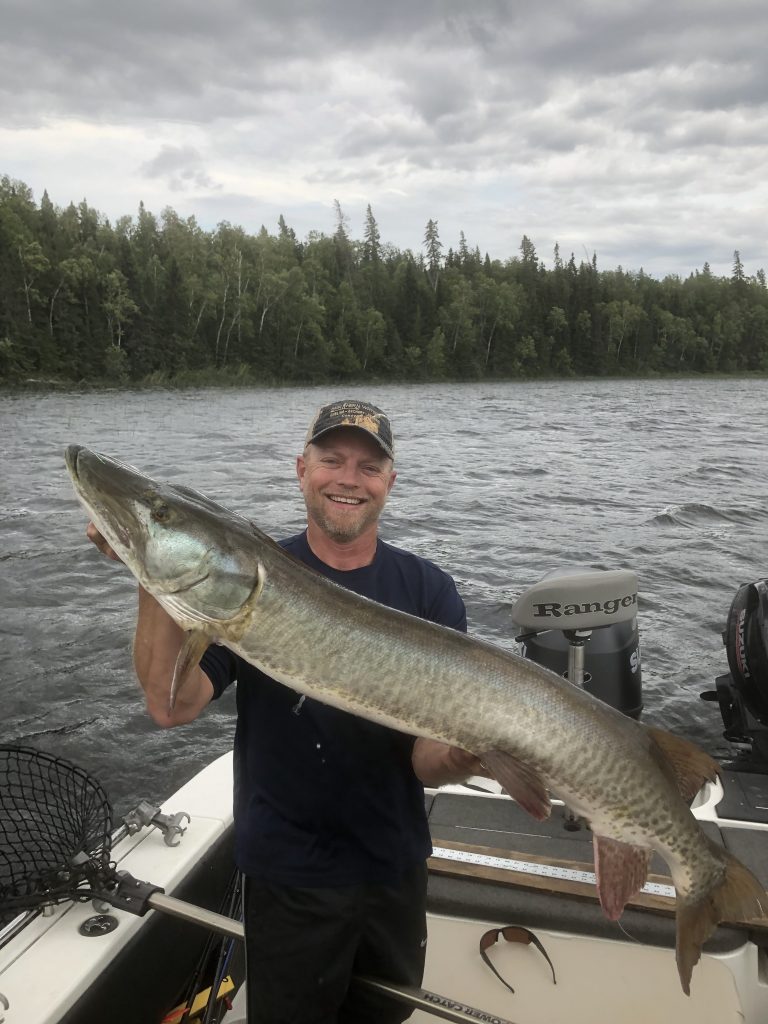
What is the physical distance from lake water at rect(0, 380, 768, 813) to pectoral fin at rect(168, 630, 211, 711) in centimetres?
415

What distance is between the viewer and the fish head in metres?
2.05

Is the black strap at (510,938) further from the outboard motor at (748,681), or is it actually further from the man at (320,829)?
the outboard motor at (748,681)

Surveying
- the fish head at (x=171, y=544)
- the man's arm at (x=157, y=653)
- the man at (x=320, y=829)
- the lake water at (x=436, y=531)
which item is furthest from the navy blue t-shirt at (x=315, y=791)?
the lake water at (x=436, y=531)

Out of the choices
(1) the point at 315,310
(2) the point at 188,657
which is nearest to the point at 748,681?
(2) the point at 188,657

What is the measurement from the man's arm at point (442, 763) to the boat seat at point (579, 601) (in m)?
1.69

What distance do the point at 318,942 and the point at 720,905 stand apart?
3.81 feet

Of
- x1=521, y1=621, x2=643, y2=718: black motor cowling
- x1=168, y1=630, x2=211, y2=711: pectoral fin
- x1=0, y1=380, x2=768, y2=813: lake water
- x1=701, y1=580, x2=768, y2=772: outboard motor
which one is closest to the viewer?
x1=168, y1=630, x2=211, y2=711: pectoral fin

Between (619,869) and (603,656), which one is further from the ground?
(619,869)

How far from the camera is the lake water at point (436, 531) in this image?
6773mm

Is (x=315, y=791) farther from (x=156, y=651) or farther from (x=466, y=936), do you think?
(x=466, y=936)

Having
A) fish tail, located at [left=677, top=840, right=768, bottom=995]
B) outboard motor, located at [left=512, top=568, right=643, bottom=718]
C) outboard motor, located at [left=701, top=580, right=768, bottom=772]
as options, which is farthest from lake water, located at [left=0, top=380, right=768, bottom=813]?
fish tail, located at [left=677, top=840, right=768, bottom=995]

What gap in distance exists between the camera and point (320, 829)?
7.52ft

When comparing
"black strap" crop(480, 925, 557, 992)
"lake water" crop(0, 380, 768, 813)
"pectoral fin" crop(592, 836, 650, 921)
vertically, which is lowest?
"lake water" crop(0, 380, 768, 813)

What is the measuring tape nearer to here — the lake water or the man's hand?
the man's hand
